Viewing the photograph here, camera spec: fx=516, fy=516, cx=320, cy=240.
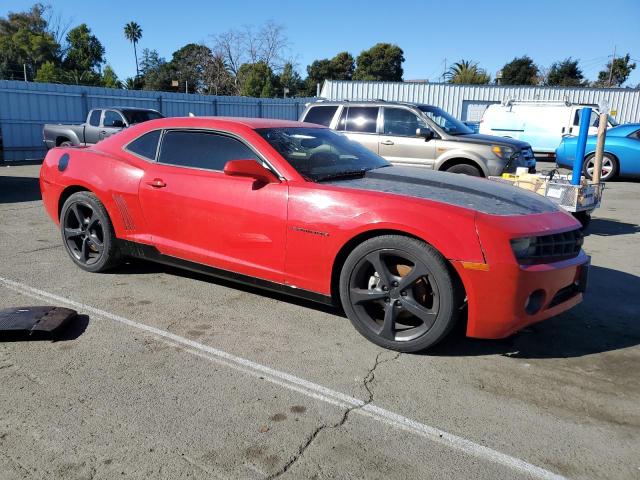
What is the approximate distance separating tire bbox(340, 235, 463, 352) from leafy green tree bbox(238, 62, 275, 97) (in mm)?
48964

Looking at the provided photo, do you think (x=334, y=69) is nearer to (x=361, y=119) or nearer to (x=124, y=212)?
(x=361, y=119)

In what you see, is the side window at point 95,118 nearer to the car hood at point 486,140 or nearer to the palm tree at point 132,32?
the car hood at point 486,140

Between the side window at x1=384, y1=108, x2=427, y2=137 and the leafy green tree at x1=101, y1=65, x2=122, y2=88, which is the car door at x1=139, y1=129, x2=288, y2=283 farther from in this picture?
the leafy green tree at x1=101, y1=65, x2=122, y2=88

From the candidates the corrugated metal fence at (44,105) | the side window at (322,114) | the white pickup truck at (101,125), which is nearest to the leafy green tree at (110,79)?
the corrugated metal fence at (44,105)

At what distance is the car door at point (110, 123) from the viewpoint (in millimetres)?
13969

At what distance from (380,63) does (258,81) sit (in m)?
28.2

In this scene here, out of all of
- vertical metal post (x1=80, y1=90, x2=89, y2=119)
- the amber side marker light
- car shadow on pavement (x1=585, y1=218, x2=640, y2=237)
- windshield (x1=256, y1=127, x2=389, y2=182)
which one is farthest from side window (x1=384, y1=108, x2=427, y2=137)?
vertical metal post (x1=80, y1=90, x2=89, y2=119)

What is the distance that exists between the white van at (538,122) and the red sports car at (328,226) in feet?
54.6

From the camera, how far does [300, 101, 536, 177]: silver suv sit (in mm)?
8648

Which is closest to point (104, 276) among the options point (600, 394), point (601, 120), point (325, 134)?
point (325, 134)

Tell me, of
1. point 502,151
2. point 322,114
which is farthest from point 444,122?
point 322,114

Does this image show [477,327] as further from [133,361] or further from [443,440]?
[133,361]

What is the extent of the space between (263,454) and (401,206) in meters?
1.73

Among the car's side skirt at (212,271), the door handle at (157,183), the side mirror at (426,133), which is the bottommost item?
the car's side skirt at (212,271)
